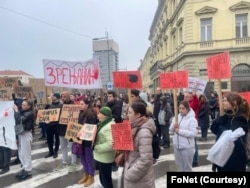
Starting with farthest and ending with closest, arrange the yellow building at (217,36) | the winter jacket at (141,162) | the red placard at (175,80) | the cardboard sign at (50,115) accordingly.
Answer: the yellow building at (217,36) < the cardboard sign at (50,115) < the red placard at (175,80) < the winter jacket at (141,162)

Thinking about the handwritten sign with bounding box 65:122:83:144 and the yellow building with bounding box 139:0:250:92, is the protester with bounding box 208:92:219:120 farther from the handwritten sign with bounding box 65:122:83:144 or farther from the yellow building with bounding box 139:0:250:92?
the yellow building with bounding box 139:0:250:92

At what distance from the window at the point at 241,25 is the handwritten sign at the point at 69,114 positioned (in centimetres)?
2584

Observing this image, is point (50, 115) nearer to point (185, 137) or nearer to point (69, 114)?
point (69, 114)

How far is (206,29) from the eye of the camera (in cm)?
3084

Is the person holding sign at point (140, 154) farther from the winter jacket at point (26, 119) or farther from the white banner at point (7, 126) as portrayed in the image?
the white banner at point (7, 126)

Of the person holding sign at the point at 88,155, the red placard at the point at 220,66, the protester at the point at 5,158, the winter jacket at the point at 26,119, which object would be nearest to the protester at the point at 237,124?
the red placard at the point at 220,66

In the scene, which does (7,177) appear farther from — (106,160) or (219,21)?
(219,21)

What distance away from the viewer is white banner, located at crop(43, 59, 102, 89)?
23.8ft

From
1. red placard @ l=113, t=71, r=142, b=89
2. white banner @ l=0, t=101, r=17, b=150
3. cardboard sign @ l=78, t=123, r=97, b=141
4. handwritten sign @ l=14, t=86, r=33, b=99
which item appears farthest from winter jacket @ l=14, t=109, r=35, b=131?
handwritten sign @ l=14, t=86, r=33, b=99

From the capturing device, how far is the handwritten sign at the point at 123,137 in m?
3.63

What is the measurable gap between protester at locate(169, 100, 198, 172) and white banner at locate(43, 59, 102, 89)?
2437 millimetres

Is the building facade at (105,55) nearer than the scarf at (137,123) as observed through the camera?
No

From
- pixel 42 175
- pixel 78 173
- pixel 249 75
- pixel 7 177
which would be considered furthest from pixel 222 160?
pixel 249 75

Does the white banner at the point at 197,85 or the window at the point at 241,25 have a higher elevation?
the window at the point at 241,25
